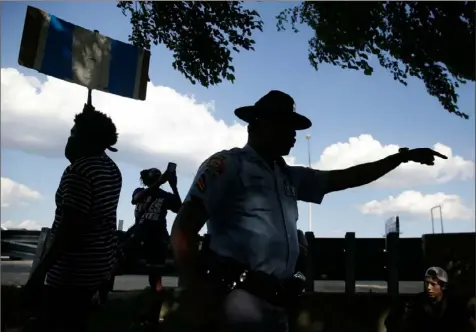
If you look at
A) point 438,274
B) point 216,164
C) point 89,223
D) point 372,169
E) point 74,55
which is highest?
point 74,55

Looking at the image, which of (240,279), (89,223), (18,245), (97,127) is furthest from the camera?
(18,245)

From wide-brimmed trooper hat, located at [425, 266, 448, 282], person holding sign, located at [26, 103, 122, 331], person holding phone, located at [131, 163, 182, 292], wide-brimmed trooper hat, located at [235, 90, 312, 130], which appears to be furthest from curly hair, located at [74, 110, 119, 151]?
wide-brimmed trooper hat, located at [425, 266, 448, 282]

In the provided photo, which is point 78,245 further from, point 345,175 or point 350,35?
point 350,35

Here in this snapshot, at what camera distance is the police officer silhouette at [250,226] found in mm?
1688

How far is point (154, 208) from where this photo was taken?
449cm

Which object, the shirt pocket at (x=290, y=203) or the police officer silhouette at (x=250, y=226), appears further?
the shirt pocket at (x=290, y=203)

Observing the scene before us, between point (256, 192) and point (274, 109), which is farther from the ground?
point (274, 109)

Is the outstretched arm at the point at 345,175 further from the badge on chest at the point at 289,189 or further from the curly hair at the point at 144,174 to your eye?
the curly hair at the point at 144,174

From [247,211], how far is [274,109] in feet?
1.55

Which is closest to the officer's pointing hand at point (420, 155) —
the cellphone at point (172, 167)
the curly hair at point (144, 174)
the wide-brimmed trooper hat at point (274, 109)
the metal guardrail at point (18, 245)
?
the wide-brimmed trooper hat at point (274, 109)

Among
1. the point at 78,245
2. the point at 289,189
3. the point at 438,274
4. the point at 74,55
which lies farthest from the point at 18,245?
the point at 289,189

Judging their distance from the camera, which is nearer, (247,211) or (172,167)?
(247,211)

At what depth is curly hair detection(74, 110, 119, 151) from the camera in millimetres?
2359

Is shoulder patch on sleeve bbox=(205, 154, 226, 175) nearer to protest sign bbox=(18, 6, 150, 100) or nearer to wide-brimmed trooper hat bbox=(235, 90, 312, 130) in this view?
wide-brimmed trooper hat bbox=(235, 90, 312, 130)
